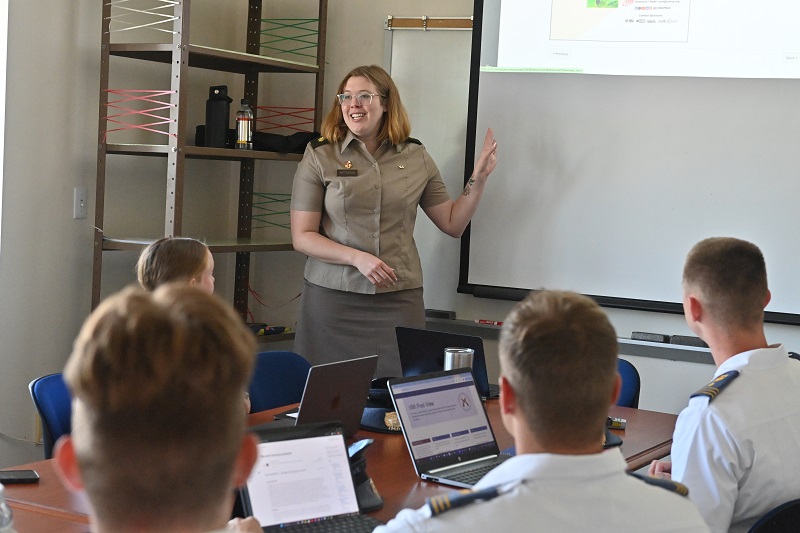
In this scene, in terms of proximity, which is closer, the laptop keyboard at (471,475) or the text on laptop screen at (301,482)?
the text on laptop screen at (301,482)

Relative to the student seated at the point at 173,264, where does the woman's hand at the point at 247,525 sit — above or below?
below

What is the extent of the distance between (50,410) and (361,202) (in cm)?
163

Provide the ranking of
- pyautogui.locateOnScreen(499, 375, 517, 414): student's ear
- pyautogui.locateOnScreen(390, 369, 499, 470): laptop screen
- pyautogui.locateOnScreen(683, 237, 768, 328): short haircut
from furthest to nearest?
pyautogui.locateOnScreen(390, 369, 499, 470): laptop screen, pyautogui.locateOnScreen(683, 237, 768, 328): short haircut, pyautogui.locateOnScreen(499, 375, 517, 414): student's ear

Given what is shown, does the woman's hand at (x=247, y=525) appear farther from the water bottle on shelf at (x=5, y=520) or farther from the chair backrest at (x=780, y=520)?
the chair backrest at (x=780, y=520)

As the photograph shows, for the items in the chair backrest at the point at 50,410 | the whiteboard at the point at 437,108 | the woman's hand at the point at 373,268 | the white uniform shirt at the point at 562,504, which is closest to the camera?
the white uniform shirt at the point at 562,504

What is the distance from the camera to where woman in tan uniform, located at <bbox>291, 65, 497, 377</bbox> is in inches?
149

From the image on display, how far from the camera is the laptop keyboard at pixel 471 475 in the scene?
2.17 meters

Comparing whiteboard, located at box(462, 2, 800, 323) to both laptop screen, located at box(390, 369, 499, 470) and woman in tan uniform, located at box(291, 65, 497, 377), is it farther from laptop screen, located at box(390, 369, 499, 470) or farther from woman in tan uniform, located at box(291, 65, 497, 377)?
laptop screen, located at box(390, 369, 499, 470)

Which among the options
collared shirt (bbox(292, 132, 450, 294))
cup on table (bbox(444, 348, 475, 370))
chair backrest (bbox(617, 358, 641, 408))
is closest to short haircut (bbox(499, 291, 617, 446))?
cup on table (bbox(444, 348, 475, 370))

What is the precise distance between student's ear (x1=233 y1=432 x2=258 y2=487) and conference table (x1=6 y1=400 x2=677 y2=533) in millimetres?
459

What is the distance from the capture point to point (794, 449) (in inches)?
78.4

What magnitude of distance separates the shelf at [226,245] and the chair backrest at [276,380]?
89 cm

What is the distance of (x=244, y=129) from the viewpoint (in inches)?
162

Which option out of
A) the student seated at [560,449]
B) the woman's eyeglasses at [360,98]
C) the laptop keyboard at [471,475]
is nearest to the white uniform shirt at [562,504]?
the student seated at [560,449]
